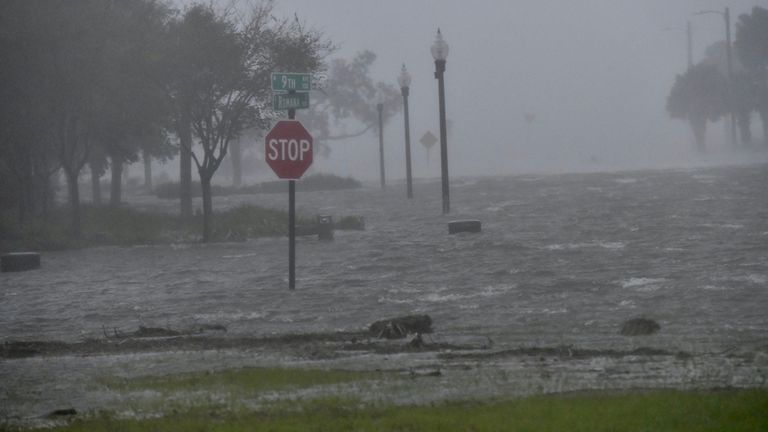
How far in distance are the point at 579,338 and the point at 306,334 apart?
3.37 m

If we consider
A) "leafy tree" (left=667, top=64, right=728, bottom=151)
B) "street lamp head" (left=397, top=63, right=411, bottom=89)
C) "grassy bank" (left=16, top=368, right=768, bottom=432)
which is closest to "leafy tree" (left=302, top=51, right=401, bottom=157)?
"leafy tree" (left=667, top=64, right=728, bottom=151)

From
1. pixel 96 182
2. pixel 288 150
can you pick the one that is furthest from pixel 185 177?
pixel 288 150

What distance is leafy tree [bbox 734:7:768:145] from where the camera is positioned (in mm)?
97500

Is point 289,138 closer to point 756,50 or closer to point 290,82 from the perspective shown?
point 290,82

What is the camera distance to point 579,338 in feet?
45.6

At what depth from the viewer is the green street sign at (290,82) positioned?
2083cm

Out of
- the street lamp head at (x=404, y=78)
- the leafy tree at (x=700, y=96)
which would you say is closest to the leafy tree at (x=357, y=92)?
the leafy tree at (x=700, y=96)

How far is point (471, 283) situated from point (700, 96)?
9291cm

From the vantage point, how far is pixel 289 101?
21125 mm

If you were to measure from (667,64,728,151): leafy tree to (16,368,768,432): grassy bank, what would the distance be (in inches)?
3853

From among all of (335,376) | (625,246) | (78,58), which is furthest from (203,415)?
(78,58)

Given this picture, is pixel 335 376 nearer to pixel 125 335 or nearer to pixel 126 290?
pixel 125 335

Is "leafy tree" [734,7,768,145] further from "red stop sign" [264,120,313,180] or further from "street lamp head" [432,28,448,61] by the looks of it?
"red stop sign" [264,120,313,180]

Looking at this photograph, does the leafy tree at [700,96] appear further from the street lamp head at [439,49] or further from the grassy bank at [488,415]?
the grassy bank at [488,415]
